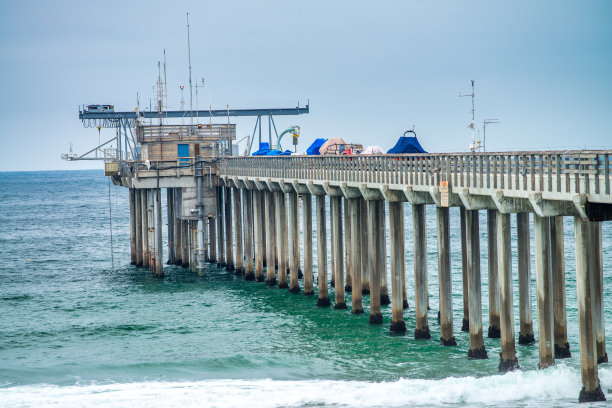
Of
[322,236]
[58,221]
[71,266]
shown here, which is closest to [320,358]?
[322,236]

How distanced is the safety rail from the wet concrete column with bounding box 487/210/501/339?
153 cm

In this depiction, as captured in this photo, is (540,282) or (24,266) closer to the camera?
(540,282)

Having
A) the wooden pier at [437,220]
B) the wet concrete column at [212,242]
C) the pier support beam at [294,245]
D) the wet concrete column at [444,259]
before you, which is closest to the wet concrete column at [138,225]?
the wooden pier at [437,220]

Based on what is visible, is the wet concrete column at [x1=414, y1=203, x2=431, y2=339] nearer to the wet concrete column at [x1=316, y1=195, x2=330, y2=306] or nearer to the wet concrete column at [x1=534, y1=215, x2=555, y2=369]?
the wet concrete column at [x1=534, y1=215, x2=555, y2=369]

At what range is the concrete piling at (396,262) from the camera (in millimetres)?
27172

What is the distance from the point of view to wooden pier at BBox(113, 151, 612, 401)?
19.4 metres

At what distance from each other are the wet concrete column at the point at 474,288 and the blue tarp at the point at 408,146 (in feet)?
27.6

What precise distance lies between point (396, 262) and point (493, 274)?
321 cm

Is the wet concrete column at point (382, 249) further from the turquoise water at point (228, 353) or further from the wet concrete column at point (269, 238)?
the wet concrete column at point (269, 238)

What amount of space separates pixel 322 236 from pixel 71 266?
2574 centimetres

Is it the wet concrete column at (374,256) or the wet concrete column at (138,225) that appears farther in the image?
the wet concrete column at (138,225)

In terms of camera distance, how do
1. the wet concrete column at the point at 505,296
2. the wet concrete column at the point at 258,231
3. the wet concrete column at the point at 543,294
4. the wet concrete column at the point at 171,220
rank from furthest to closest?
the wet concrete column at the point at 171,220
the wet concrete column at the point at 258,231
the wet concrete column at the point at 505,296
the wet concrete column at the point at 543,294

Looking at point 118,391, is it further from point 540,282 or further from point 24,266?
point 24,266

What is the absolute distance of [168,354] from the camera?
28.2 metres
